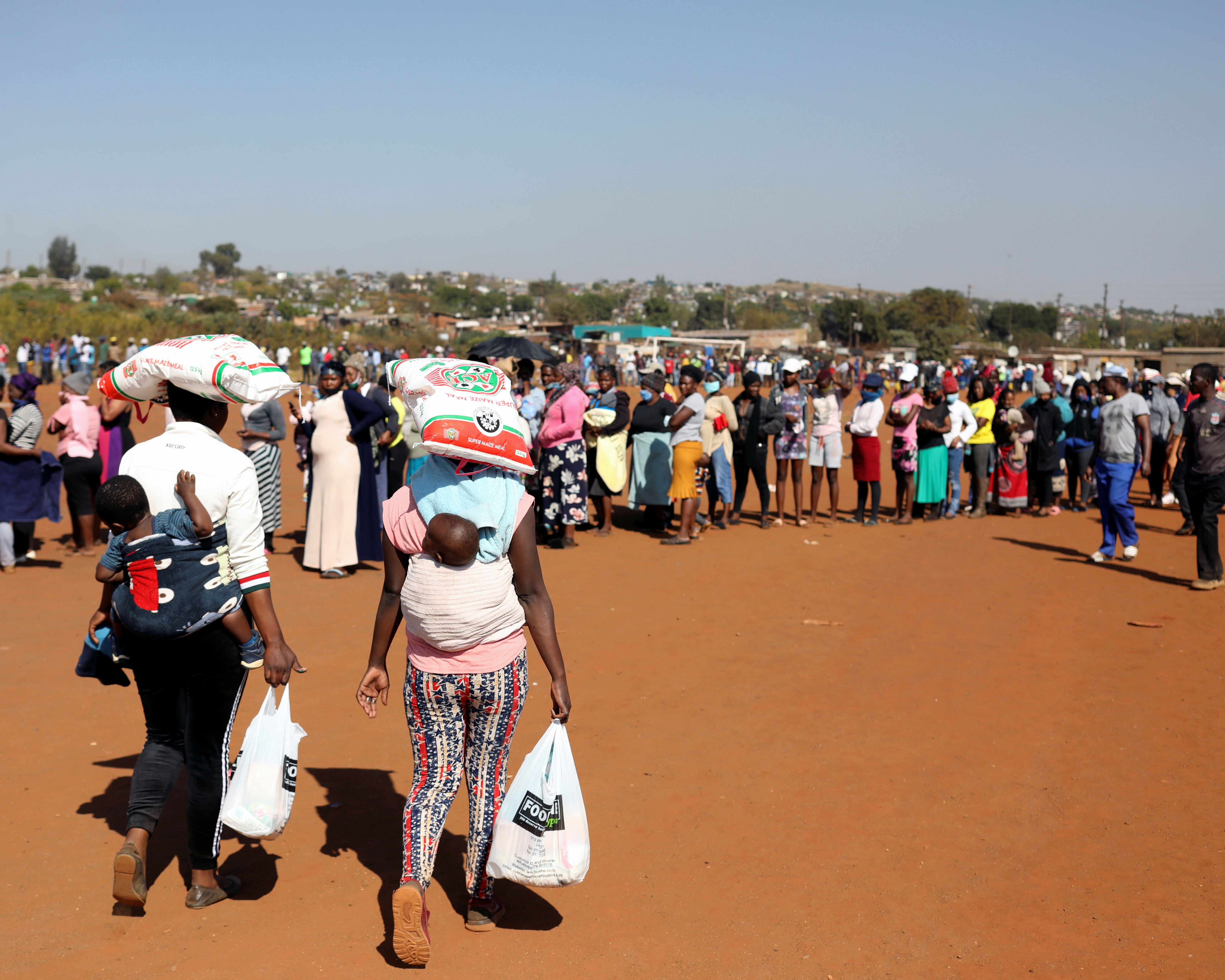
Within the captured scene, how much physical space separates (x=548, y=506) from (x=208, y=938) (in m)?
7.69

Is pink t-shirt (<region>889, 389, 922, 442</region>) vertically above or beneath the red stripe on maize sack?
above

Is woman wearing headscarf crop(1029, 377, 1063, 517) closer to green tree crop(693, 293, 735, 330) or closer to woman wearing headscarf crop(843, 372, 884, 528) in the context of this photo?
woman wearing headscarf crop(843, 372, 884, 528)

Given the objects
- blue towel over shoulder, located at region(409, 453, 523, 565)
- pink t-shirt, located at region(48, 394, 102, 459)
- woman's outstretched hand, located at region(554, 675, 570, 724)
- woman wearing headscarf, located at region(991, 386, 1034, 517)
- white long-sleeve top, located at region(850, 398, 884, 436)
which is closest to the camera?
blue towel over shoulder, located at region(409, 453, 523, 565)

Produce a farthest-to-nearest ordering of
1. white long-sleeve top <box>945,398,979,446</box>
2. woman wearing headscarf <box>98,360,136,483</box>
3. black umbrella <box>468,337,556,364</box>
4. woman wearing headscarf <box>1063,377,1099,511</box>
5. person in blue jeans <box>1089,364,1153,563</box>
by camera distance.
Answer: woman wearing headscarf <box>1063,377,1099,511</box> → white long-sleeve top <box>945,398,979,446</box> → black umbrella <box>468,337,556,364</box> → woman wearing headscarf <box>98,360,136,483</box> → person in blue jeans <box>1089,364,1153,563</box>

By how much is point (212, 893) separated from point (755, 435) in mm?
9360

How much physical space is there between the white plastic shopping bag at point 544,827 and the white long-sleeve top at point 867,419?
9.66 metres

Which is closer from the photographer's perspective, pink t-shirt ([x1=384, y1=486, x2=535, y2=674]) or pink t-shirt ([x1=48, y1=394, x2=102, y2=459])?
pink t-shirt ([x1=384, y1=486, x2=535, y2=674])

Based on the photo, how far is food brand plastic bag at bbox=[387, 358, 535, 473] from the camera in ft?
11.3

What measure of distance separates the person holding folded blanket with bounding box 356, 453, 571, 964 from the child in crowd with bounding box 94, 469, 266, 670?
26.1 inches

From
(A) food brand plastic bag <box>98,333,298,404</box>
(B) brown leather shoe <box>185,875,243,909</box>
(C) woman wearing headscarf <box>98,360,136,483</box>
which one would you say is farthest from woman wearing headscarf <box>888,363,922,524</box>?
(B) brown leather shoe <box>185,875,243,909</box>

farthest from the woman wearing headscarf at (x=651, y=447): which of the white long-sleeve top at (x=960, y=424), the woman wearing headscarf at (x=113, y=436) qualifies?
the woman wearing headscarf at (x=113, y=436)

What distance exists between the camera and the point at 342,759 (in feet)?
17.9

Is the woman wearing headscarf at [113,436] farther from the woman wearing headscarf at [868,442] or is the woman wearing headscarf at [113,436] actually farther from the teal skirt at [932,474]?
the teal skirt at [932,474]

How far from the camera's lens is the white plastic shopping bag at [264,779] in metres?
3.72
